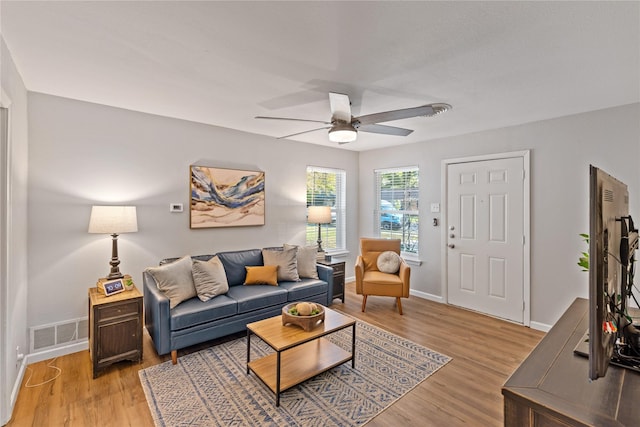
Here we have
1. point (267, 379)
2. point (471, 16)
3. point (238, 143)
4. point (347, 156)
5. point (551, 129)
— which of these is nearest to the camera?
point (471, 16)

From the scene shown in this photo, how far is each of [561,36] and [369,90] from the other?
1.26 meters

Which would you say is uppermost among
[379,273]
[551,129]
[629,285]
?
[551,129]

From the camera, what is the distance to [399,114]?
2.28 metres

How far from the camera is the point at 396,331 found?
10.8ft

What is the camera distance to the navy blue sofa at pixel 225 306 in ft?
8.45

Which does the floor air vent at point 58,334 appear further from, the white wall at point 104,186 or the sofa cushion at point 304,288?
the sofa cushion at point 304,288

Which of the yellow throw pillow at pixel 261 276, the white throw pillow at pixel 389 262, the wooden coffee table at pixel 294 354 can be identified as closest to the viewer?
the wooden coffee table at pixel 294 354

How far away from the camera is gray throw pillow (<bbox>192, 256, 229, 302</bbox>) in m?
2.94

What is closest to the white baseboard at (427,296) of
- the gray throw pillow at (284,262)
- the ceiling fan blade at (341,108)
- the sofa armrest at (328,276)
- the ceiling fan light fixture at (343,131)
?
the sofa armrest at (328,276)

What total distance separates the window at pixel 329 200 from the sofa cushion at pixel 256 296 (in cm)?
157

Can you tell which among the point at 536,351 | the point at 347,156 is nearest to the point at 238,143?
the point at 347,156

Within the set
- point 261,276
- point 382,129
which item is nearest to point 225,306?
point 261,276

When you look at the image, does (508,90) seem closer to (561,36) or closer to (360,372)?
(561,36)

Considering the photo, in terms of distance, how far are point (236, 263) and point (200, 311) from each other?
906 millimetres
